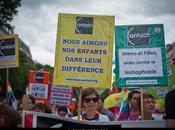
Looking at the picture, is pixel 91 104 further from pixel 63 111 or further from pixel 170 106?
pixel 63 111

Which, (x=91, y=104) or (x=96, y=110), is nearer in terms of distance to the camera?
(x=91, y=104)

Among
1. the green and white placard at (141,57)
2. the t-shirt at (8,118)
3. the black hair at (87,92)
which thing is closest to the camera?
the t-shirt at (8,118)

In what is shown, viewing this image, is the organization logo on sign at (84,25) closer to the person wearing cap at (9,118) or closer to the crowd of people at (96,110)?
the crowd of people at (96,110)

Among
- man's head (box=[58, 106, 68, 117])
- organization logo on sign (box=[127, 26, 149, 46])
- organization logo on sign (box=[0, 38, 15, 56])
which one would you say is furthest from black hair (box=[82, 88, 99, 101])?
man's head (box=[58, 106, 68, 117])

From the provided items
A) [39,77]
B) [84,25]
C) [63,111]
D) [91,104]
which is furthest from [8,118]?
[39,77]

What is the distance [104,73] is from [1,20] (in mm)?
46026

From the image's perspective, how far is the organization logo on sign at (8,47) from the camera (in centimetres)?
1126

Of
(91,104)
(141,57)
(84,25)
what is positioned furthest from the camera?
→ (141,57)

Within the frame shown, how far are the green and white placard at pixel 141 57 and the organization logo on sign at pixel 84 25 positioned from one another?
0.73m

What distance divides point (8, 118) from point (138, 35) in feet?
9.40

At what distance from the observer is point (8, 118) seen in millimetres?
7047

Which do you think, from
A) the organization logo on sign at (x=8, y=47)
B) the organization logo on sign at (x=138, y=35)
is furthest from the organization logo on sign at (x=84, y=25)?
the organization logo on sign at (x=8, y=47)

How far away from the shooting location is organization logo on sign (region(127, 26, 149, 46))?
8.80 m

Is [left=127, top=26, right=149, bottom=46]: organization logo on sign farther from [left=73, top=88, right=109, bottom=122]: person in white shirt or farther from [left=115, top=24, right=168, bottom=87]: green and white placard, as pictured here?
[left=73, top=88, right=109, bottom=122]: person in white shirt
